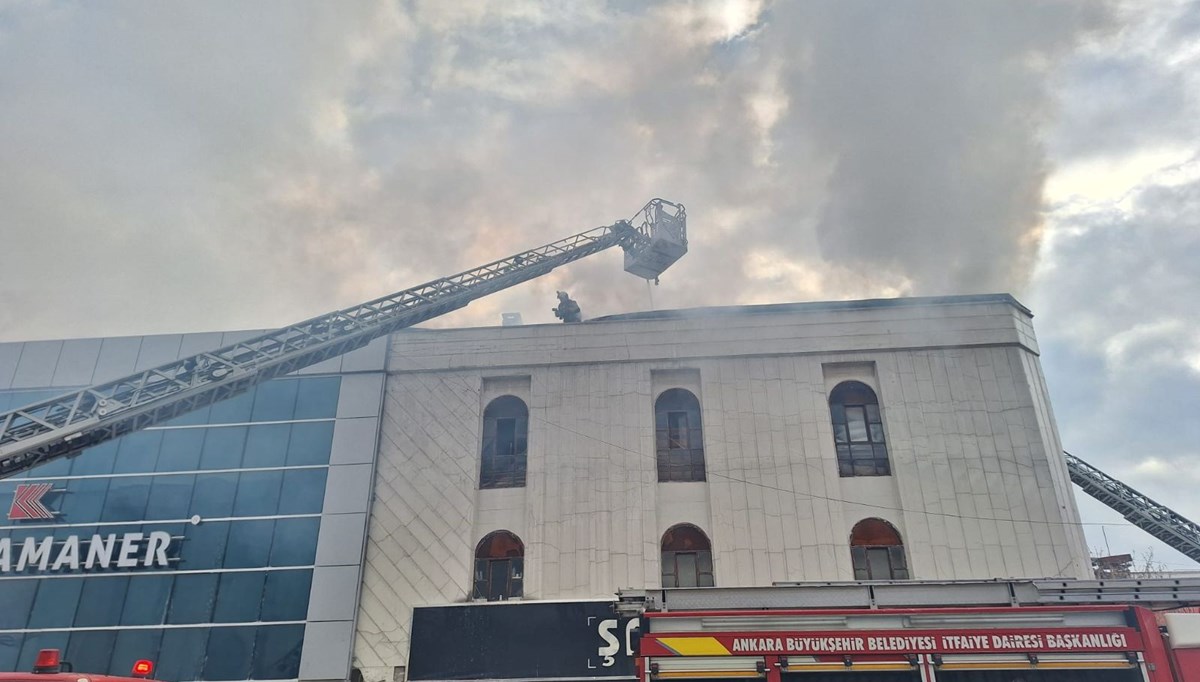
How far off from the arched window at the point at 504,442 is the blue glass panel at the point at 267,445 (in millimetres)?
4917

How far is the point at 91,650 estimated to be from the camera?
15.9m

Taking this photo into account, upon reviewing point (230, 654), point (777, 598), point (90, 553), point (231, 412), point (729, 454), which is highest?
point (231, 412)

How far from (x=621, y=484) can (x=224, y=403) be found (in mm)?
10228

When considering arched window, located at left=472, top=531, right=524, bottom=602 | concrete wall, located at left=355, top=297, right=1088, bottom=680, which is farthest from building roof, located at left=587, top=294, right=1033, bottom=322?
arched window, located at left=472, top=531, right=524, bottom=602

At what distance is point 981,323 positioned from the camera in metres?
16.9

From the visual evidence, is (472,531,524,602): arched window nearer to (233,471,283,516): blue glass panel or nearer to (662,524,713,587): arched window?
(662,524,713,587): arched window

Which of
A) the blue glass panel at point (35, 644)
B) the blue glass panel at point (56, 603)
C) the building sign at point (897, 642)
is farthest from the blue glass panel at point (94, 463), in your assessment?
the building sign at point (897, 642)

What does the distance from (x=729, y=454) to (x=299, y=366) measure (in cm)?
960

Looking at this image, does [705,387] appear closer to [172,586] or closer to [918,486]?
[918,486]

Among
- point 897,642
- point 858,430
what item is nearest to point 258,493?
point 858,430

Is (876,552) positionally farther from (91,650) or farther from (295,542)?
(91,650)

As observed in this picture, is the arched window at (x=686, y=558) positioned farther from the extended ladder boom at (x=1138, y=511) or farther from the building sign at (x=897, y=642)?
the extended ladder boom at (x=1138, y=511)

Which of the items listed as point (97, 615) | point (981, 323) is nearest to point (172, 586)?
point (97, 615)

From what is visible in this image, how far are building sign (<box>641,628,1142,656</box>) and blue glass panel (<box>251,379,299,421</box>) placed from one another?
43.1 feet
